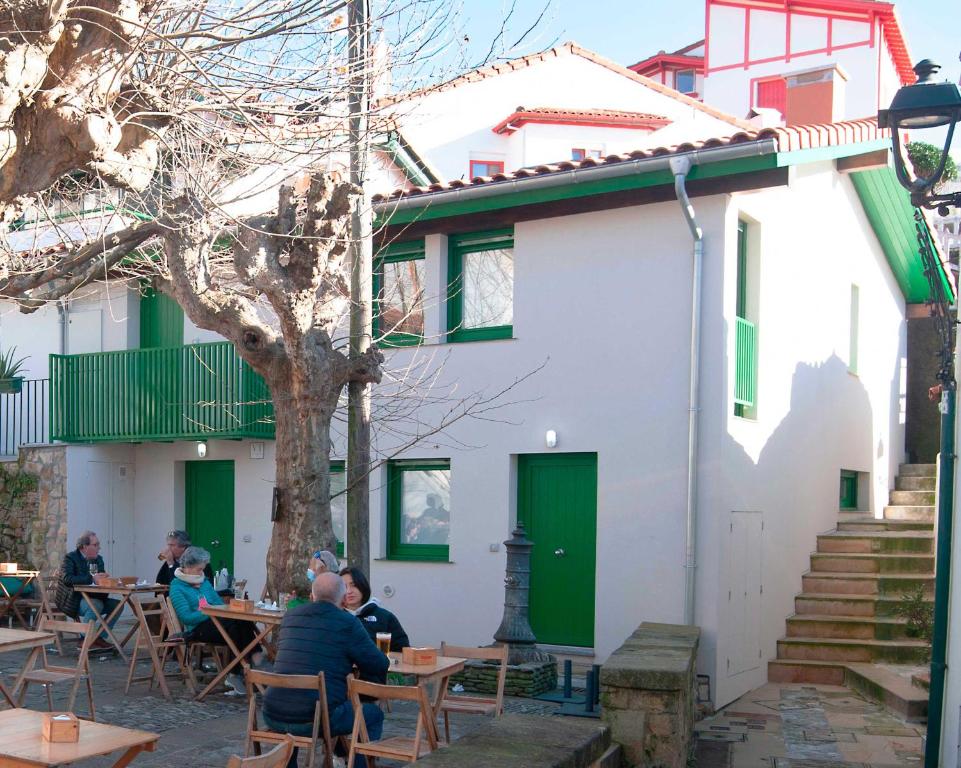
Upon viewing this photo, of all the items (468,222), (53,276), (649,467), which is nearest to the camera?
(53,276)

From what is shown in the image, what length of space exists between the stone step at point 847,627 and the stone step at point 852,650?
0.09 meters

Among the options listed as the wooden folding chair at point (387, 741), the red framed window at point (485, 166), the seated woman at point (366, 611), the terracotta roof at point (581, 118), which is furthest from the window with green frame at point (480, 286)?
the red framed window at point (485, 166)

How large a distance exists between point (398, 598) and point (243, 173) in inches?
211

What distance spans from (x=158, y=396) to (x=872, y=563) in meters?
9.12

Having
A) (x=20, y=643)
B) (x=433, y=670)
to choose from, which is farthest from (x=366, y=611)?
(x=20, y=643)

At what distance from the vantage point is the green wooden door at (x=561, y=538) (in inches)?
480

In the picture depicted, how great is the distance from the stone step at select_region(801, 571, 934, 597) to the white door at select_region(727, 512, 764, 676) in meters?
1.56

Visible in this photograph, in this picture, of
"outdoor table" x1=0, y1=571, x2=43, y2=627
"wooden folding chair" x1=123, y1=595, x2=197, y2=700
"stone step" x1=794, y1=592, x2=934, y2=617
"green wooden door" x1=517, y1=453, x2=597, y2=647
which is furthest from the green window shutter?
"stone step" x1=794, y1=592, x2=934, y2=617

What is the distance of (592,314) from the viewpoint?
1216 centimetres

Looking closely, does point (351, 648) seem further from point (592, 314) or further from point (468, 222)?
point (468, 222)

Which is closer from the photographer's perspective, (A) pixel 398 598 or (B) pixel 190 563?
(B) pixel 190 563

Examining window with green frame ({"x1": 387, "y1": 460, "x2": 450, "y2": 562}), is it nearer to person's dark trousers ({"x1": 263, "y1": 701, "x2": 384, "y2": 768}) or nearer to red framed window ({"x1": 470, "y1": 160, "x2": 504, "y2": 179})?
person's dark trousers ({"x1": 263, "y1": 701, "x2": 384, "y2": 768})

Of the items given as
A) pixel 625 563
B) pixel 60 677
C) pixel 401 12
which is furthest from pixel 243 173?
pixel 625 563

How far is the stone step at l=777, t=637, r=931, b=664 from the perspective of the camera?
11938mm
